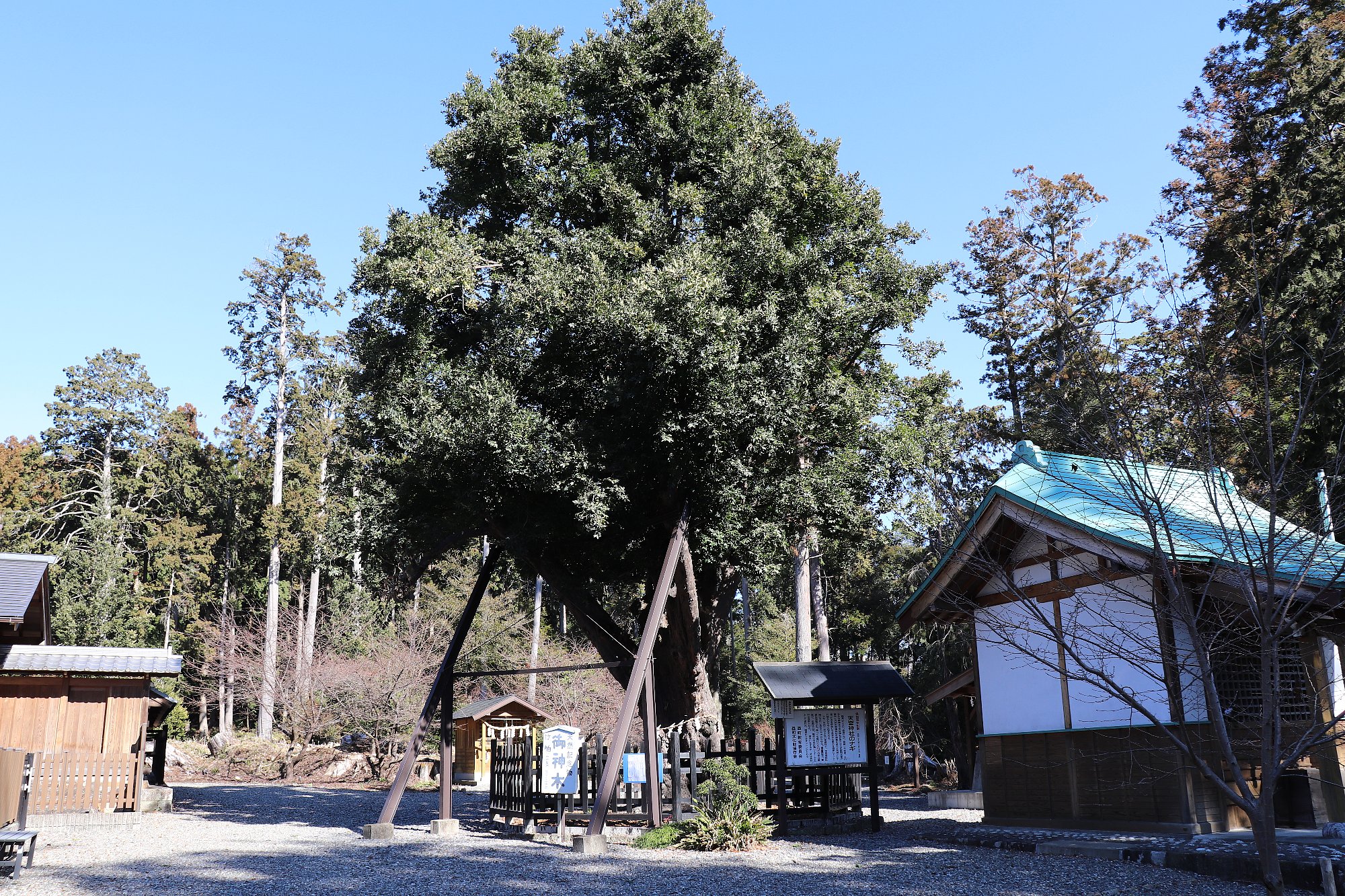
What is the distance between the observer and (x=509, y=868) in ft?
33.6

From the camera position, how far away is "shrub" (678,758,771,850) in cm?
1177

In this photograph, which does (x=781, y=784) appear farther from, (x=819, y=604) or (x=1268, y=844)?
(x=819, y=604)

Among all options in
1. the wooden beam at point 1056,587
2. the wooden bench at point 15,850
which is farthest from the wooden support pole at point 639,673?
the wooden bench at point 15,850

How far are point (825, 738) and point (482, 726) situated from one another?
16898mm

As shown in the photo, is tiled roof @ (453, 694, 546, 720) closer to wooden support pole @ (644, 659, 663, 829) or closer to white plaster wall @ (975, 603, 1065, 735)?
wooden support pole @ (644, 659, 663, 829)

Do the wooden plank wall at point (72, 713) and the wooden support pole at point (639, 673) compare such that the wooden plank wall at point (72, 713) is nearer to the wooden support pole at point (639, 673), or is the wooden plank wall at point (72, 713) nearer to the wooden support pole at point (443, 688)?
the wooden support pole at point (443, 688)

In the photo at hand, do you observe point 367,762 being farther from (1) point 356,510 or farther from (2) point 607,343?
(2) point 607,343

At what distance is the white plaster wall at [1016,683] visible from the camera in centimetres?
1288

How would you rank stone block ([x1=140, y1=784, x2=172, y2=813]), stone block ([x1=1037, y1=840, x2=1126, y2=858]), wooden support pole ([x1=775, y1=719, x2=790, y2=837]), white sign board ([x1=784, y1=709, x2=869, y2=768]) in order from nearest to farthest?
stone block ([x1=1037, y1=840, x2=1126, y2=858])
wooden support pole ([x1=775, y1=719, x2=790, y2=837])
white sign board ([x1=784, y1=709, x2=869, y2=768])
stone block ([x1=140, y1=784, x2=172, y2=813])

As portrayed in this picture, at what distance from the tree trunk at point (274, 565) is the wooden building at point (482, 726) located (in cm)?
643

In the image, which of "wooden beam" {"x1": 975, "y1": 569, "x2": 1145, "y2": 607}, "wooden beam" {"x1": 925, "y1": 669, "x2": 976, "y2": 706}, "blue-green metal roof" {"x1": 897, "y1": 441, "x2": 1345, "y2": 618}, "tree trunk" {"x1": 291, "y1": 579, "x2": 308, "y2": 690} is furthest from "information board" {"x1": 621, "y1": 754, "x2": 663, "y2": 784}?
"tree trunk" {"x1": 291, "y1": 579, "x2": 308, "y2": 690}

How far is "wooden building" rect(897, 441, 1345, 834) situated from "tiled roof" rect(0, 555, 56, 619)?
42.1 ft

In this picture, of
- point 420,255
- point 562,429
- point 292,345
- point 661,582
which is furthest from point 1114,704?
point 292,345

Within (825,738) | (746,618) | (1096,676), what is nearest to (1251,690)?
(1096,676)
